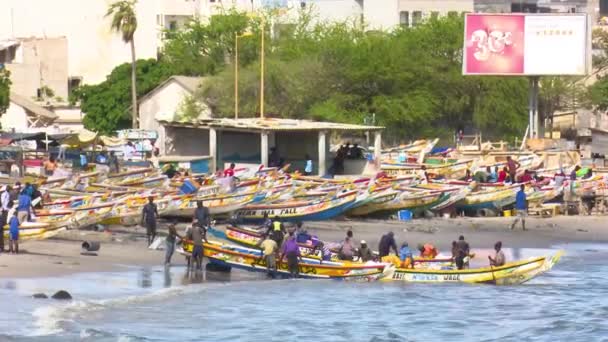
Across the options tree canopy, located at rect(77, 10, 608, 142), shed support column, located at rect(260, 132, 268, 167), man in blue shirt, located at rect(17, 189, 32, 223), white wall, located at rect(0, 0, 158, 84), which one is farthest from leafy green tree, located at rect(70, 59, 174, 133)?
man in blue shirt, located at rect(17, 189, 32, 223)

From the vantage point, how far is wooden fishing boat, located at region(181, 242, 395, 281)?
3644 centimetres

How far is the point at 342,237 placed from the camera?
148 ft

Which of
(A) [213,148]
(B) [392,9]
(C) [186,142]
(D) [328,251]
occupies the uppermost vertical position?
(B) [392,9]

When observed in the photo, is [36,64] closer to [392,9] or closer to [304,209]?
[392,9]

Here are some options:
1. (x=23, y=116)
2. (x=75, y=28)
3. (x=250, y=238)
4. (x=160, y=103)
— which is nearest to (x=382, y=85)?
(x=160, y=103)

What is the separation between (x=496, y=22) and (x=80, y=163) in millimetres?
20442

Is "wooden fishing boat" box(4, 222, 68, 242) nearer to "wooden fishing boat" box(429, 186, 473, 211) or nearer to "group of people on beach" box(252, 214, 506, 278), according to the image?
"group of people on beach" box(252, 214, 506, 278)

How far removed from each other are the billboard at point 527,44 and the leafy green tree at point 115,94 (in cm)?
2320

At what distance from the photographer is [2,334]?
28.5 meters

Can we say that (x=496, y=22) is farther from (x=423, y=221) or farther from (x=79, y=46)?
(x=79, y=46)

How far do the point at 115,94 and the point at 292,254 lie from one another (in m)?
52.7

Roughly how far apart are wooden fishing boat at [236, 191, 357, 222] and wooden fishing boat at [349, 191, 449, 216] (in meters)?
1.47

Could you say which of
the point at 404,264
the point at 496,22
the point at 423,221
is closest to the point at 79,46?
the point at 496,22

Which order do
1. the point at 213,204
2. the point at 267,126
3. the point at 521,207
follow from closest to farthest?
the point at 213,204, the point at 521,207, the point at 267,126
